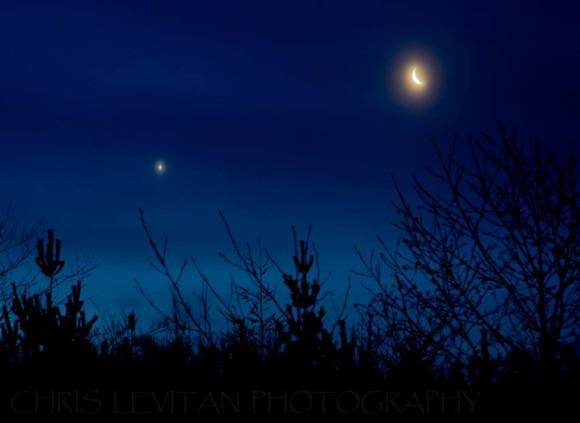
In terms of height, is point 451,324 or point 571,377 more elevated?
point 451,324

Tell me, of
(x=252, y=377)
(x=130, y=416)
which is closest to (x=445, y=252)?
(x=252, y=377)

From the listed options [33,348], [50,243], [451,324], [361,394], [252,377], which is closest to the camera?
[361,394]

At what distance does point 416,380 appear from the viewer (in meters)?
5.87

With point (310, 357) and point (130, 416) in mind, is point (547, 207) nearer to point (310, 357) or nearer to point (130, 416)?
point (310, 357)

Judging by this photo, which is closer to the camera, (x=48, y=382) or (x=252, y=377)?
(x=252, y=377)

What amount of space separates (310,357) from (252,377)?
67 centimetres

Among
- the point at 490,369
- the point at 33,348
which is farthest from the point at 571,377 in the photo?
the point at 33,348

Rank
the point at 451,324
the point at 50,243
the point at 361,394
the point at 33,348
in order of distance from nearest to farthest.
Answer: the point at 361,394, the point at 451,324, the point at 33,348, the point at 50,243

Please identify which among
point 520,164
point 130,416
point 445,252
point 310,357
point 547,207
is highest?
point 520,164

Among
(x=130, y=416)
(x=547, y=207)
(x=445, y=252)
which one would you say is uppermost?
(x=547, y=207)

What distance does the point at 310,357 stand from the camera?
6.07 meters

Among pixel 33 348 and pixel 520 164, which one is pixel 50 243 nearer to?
pixel 33 348

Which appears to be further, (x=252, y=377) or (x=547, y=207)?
(x=547, y=207)

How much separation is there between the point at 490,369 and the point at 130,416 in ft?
12.3
